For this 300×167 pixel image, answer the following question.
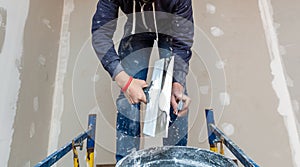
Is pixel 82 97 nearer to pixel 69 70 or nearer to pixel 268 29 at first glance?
pixel 69 70

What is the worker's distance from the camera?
117 cm

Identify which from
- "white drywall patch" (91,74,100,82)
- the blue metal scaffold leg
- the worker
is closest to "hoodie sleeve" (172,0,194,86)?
the worker

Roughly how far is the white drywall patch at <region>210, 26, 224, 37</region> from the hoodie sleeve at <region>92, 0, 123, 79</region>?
0.96 metres

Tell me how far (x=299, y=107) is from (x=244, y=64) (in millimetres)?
415

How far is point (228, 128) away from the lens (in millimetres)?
1790

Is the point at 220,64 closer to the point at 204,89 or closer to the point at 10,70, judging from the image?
the point at 204,89

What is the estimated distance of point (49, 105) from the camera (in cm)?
181

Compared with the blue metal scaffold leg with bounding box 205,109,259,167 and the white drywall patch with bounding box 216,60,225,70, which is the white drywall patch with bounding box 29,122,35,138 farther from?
the white drywall patch with bounding box 216,60,225,70

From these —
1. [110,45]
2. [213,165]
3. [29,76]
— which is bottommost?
[213,165]

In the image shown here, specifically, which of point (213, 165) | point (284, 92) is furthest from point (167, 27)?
point (284, 92)

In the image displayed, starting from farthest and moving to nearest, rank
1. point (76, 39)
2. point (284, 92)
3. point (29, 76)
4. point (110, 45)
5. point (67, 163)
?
point (76, 39)
point (284, 92)
point (67, 163)
point (29, 76)
point (110, 45)

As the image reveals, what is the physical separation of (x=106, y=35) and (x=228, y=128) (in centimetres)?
97

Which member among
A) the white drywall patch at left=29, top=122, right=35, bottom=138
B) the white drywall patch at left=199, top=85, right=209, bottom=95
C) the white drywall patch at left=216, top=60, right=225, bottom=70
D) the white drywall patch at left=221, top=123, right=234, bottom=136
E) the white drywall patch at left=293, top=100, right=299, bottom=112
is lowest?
the white drywall patch at left=221, top=123, right=234, bottom=136

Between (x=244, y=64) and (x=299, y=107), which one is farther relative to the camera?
(x=244, y=64)
